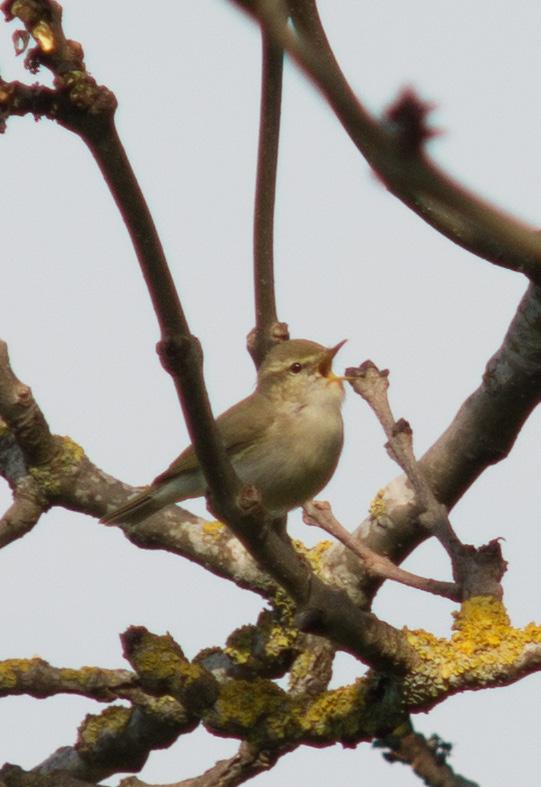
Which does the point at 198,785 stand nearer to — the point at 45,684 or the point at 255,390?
the point at 45,684

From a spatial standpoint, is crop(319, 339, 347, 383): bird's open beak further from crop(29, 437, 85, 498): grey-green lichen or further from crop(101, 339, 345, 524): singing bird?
crop(29, 437, 85, 498): grey-green lichen

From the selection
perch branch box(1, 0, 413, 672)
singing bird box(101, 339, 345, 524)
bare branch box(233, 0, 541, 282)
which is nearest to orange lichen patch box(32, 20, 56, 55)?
perch branch box(1, 0, 413, 672)

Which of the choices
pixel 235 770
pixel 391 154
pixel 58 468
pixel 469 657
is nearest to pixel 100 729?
pixel 235 770

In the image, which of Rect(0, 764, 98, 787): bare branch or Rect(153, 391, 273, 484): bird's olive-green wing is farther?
Rect(153, 391, 273, 484): bird's olive-green wing

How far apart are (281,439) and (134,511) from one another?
1070mm

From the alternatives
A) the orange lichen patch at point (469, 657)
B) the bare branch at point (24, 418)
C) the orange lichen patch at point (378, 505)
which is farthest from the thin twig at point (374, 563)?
the bare branch at point (24, 418)

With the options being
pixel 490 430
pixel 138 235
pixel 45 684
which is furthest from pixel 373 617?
pixel 138 235

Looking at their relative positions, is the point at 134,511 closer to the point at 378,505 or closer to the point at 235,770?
the point at 378,505

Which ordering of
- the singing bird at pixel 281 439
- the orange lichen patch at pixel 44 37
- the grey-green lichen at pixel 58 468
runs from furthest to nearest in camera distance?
the singing bird at pixel 281 439 < the grey-green lichen at pixel 58 468 < the orange lichen patch at pixel 44 37

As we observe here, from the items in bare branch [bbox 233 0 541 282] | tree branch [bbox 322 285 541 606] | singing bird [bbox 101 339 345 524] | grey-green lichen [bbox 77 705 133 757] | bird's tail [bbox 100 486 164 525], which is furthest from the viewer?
singing bird [bbox 101 339 345 524]

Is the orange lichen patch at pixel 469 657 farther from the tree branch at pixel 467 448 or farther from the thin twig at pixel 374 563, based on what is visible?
the tree branch at pixel 467 448

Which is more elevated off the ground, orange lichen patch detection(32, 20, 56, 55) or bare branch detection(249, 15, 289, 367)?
bare branch detection(249, 15, 289, 367)

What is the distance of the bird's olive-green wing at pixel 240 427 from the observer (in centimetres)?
578

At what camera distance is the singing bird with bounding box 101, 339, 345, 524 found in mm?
5535
